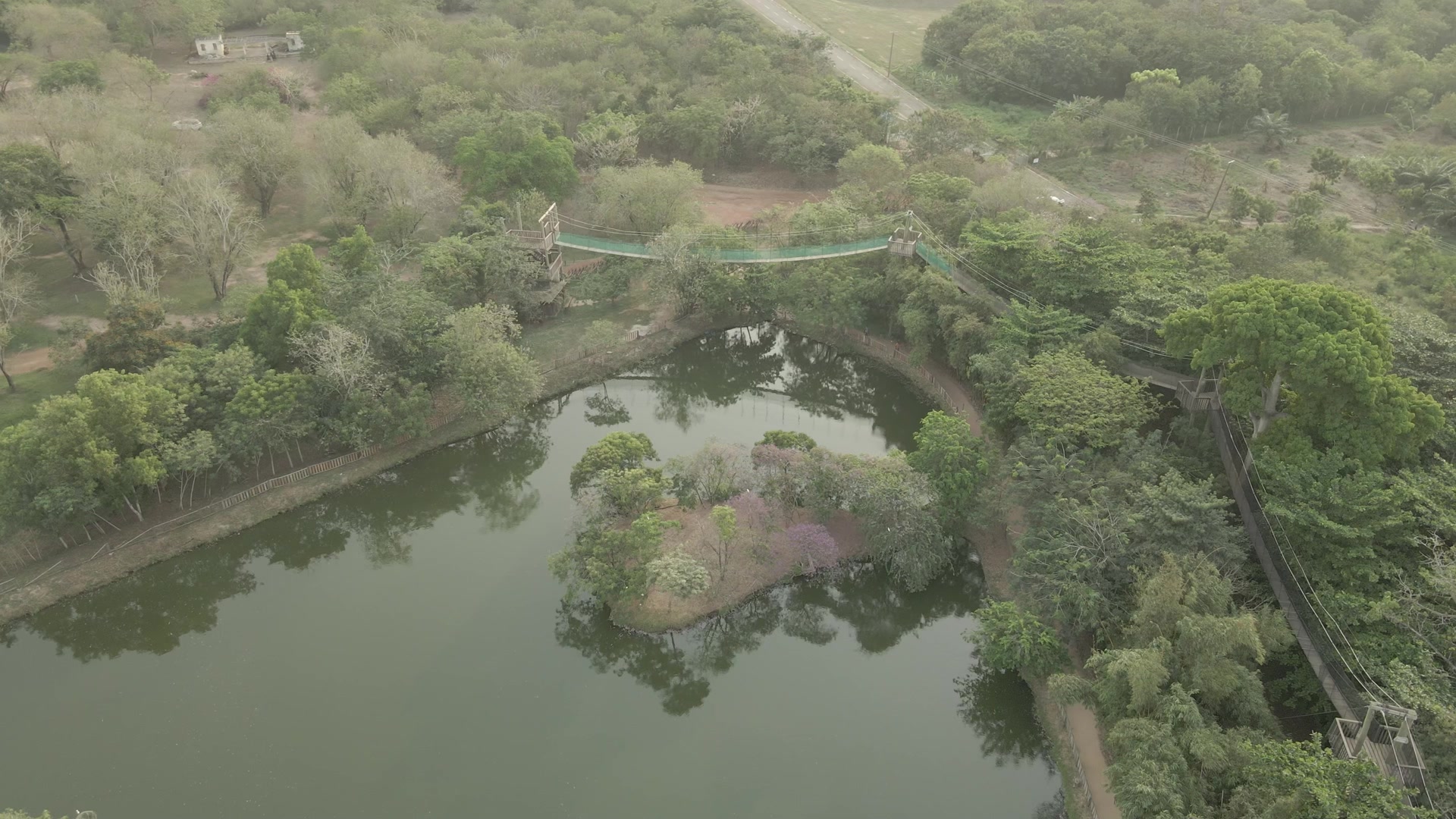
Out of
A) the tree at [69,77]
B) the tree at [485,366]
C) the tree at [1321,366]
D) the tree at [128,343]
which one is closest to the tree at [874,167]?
the tree at [485,366]

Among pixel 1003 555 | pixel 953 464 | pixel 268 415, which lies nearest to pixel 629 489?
pixel 953 464

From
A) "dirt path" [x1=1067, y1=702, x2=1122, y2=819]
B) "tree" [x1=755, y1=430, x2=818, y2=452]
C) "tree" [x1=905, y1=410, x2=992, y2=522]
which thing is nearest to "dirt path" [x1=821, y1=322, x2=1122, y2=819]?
"dirt path" [x1=1067, y1=702, x2=1122, y2=819]

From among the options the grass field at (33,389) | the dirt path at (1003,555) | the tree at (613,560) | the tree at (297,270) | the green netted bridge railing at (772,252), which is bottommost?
the dirt path at (1003,555)

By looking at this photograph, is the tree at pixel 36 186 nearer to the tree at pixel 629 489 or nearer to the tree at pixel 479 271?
the tree at pixel 479 271

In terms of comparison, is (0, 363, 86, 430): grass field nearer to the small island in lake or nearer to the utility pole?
the small island in lake

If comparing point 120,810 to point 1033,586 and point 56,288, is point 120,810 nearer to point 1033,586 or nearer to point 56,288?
point 1033,586

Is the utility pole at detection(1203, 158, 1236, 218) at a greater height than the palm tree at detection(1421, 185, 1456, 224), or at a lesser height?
lesser

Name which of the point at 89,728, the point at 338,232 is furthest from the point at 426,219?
the point at 89,728

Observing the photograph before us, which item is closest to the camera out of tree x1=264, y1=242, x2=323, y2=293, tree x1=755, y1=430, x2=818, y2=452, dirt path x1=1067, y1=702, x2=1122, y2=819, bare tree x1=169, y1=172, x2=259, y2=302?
dirt path x1=1067, y1=702, x2=1122, y2=819
